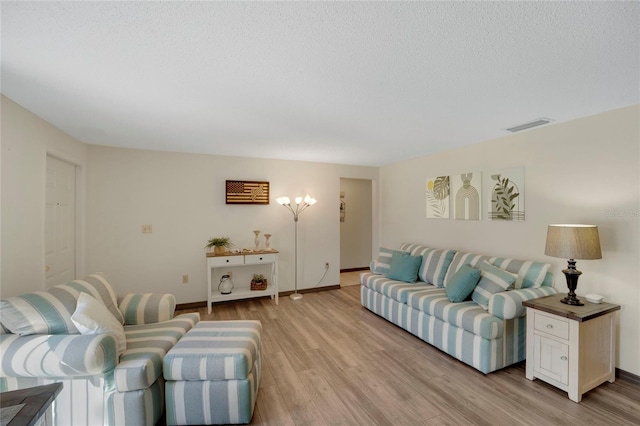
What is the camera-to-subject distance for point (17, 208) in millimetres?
2174

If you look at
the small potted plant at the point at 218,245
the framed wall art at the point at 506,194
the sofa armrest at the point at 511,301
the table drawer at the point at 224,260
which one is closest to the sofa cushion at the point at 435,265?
the framed wall art at the point at 506,194

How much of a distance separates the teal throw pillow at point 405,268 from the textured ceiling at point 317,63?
69.4 inches

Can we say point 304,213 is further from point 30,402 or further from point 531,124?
point 30,402

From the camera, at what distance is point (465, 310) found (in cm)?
257

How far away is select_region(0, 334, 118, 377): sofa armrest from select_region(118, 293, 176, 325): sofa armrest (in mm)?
753

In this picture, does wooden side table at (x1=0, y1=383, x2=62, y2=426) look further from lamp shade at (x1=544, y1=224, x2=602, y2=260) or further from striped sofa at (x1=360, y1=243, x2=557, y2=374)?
lamp shade at (x1=544, y1=224, x2=602, y2=260)

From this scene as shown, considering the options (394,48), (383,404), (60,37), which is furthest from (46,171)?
(383,404)

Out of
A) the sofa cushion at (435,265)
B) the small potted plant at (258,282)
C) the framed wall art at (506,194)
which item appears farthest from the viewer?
the small potted plant at (258,282)

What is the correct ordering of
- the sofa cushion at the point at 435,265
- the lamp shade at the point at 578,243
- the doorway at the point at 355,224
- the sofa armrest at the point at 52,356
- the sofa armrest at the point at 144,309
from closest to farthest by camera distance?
the sofa armrest at the point at 52,356 < the lamp shade at the point at 578,243 < the sofa armrest at the point at 144,309 < the sofa cushion at the point at 435,265 < the doorway at the point at 355,224

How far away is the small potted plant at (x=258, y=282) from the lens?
166 inches

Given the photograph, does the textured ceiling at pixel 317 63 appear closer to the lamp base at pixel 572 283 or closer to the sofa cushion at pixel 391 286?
the lamp base at pixel 572 283

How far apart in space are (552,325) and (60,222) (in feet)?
15.8

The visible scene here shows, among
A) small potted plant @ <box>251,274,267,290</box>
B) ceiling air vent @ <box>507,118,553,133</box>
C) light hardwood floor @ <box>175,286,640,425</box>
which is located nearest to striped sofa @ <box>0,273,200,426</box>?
light hardwood floor @ <box>175,286,640,425</box>

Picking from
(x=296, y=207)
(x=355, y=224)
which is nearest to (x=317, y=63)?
(x=296, y=207)
